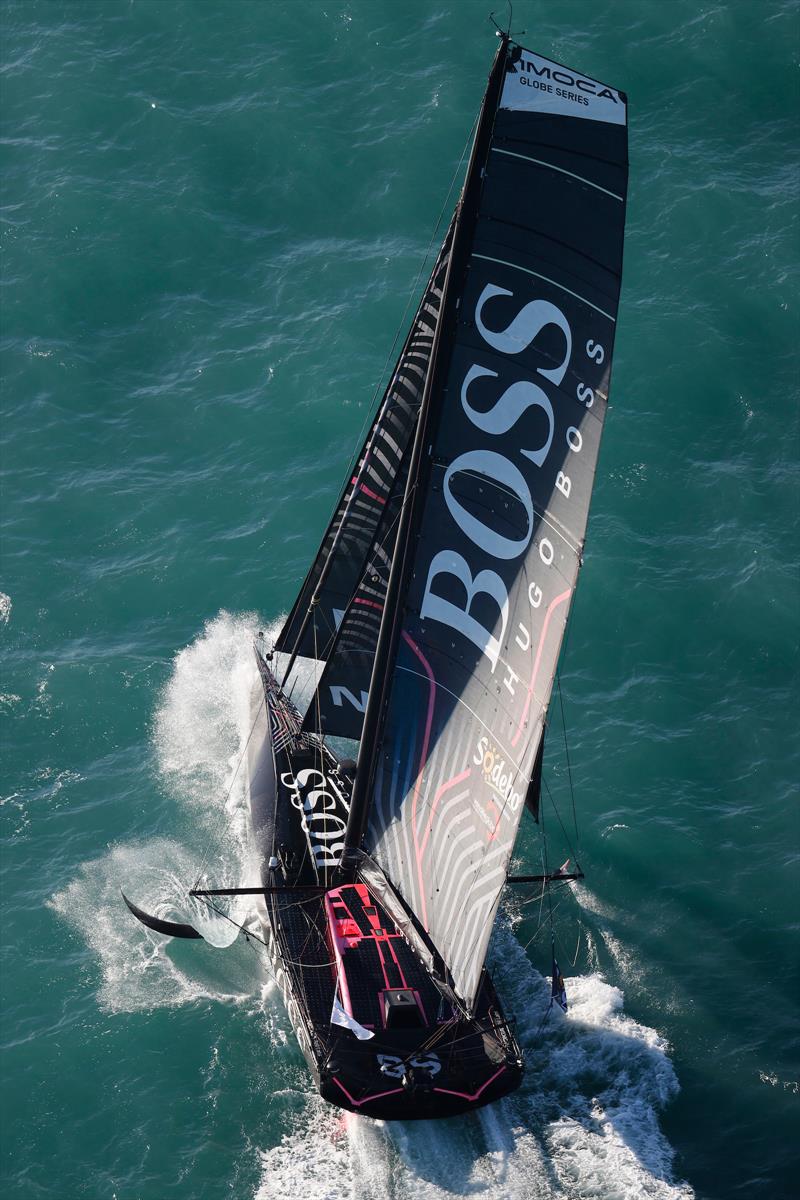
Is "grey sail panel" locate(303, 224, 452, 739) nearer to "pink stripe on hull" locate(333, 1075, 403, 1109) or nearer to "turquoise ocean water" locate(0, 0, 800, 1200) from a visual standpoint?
"turquoise ocean water" locate(0, 0, 800, 1200)

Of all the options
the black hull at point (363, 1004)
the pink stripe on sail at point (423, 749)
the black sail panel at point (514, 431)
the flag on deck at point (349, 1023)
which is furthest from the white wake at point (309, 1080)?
the pink stripe on sail at point (423, 749)

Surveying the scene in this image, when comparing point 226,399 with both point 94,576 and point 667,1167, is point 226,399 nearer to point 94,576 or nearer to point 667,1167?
point 94,576

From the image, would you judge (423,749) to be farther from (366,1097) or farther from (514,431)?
(366,1097)

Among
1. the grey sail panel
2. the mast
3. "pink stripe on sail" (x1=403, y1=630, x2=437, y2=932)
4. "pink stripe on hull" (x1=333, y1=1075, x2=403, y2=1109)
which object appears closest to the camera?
the mast

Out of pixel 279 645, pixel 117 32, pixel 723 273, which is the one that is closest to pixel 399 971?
pixel 279 645

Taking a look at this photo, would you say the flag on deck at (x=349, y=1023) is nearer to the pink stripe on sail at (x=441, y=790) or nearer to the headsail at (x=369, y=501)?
the pink stripe on sail at (x=441, y=790)

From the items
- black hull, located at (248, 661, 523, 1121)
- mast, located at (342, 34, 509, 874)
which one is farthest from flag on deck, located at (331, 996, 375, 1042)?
mast, located at (342, 34, 509, 874)

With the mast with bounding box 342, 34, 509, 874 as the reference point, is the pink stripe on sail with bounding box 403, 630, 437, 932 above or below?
below
